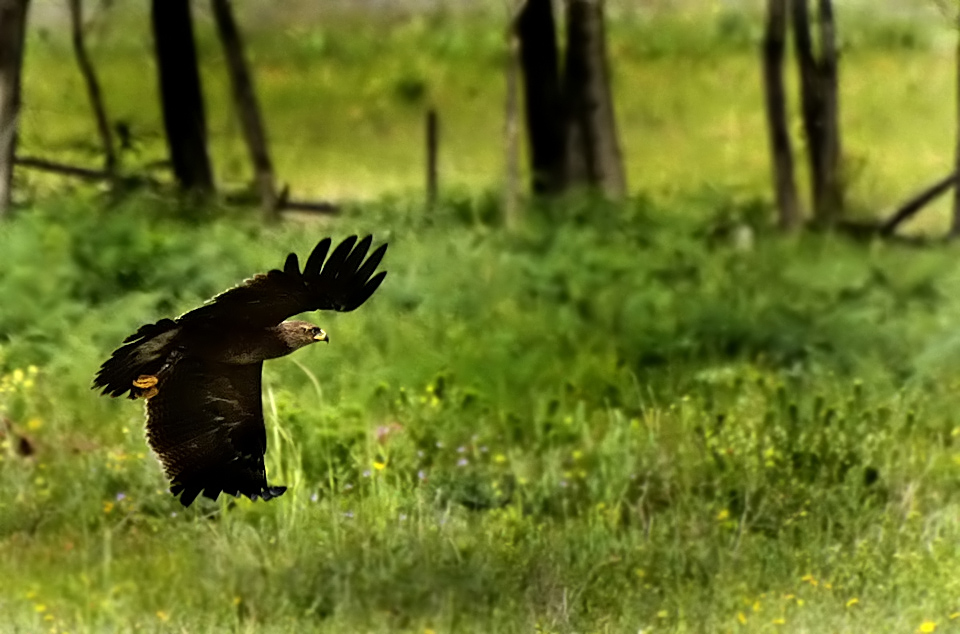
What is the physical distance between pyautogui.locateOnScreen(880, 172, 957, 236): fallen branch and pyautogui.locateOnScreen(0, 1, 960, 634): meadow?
161 centimetres

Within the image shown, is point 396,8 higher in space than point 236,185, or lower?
higher

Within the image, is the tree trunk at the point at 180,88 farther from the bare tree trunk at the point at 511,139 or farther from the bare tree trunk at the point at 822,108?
the bare tree trunk at the point at 822,108

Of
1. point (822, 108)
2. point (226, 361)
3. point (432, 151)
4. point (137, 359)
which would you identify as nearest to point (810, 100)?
point (822, 108)

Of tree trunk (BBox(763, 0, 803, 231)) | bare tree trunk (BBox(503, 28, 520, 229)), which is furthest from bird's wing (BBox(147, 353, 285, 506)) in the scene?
tree trunk (BBox(763, 0, 803, 231))

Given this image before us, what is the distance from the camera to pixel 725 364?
827 cm

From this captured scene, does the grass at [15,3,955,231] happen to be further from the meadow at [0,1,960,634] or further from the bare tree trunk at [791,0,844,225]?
the meadow at [0,1,960,634]

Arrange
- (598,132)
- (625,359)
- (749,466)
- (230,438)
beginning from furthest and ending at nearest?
(598,132)
(625,359)
(749,466)
(230,438)

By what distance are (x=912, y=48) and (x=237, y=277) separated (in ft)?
59.9

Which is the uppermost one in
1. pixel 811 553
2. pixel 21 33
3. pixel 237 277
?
pixel 21 33

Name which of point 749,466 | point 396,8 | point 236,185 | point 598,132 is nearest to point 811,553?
point 749,466

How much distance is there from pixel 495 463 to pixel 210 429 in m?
3.25

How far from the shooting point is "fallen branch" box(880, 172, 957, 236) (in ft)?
44.6

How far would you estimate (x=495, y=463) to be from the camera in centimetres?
661

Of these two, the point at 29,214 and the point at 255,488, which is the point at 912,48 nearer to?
the point at 29,214
